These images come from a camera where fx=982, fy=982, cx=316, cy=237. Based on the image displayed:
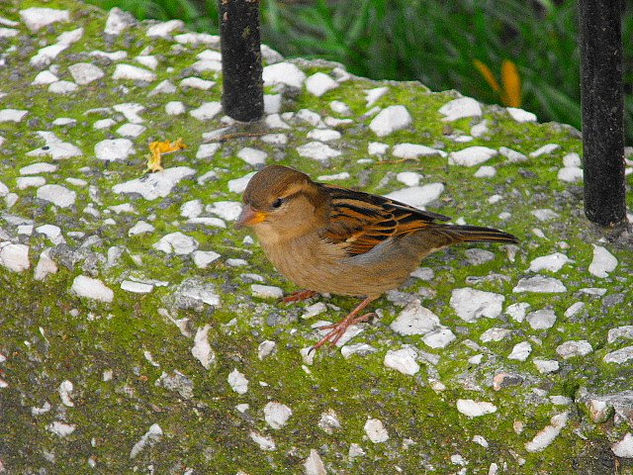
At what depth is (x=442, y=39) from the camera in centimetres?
580

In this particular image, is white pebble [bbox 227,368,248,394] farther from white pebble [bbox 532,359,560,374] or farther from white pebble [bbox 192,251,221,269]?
white pebble [bbox 532,359,560,374]

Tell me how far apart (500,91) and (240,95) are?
1780mm

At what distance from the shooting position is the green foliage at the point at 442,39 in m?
5.61

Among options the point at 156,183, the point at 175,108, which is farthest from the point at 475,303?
the point at 175,108

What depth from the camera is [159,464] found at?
3650 mm

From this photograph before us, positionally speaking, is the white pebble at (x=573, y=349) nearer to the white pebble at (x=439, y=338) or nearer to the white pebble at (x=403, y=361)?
the white pebble at (x=439, y=338)

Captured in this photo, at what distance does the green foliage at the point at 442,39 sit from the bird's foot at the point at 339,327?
96.9 inches

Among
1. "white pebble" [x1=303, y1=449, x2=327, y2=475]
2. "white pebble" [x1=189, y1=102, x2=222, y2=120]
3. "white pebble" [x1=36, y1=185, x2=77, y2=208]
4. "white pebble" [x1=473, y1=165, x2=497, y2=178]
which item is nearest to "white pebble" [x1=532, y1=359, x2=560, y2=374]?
"white pebble" [x1=303, y1=449, x2=327, y2=475]

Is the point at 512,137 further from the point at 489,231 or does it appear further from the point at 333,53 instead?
the point at 333,53

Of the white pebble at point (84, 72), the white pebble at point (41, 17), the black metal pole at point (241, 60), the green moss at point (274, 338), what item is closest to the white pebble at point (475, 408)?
the green moss at point (274, 338)

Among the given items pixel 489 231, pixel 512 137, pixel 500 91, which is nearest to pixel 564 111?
pixel 500 91

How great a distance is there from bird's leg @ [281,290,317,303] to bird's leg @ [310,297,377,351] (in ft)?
0.60

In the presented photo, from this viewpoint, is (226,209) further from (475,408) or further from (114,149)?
(475,408)

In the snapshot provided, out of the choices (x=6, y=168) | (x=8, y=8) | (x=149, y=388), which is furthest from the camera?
(x=8, y=8)
